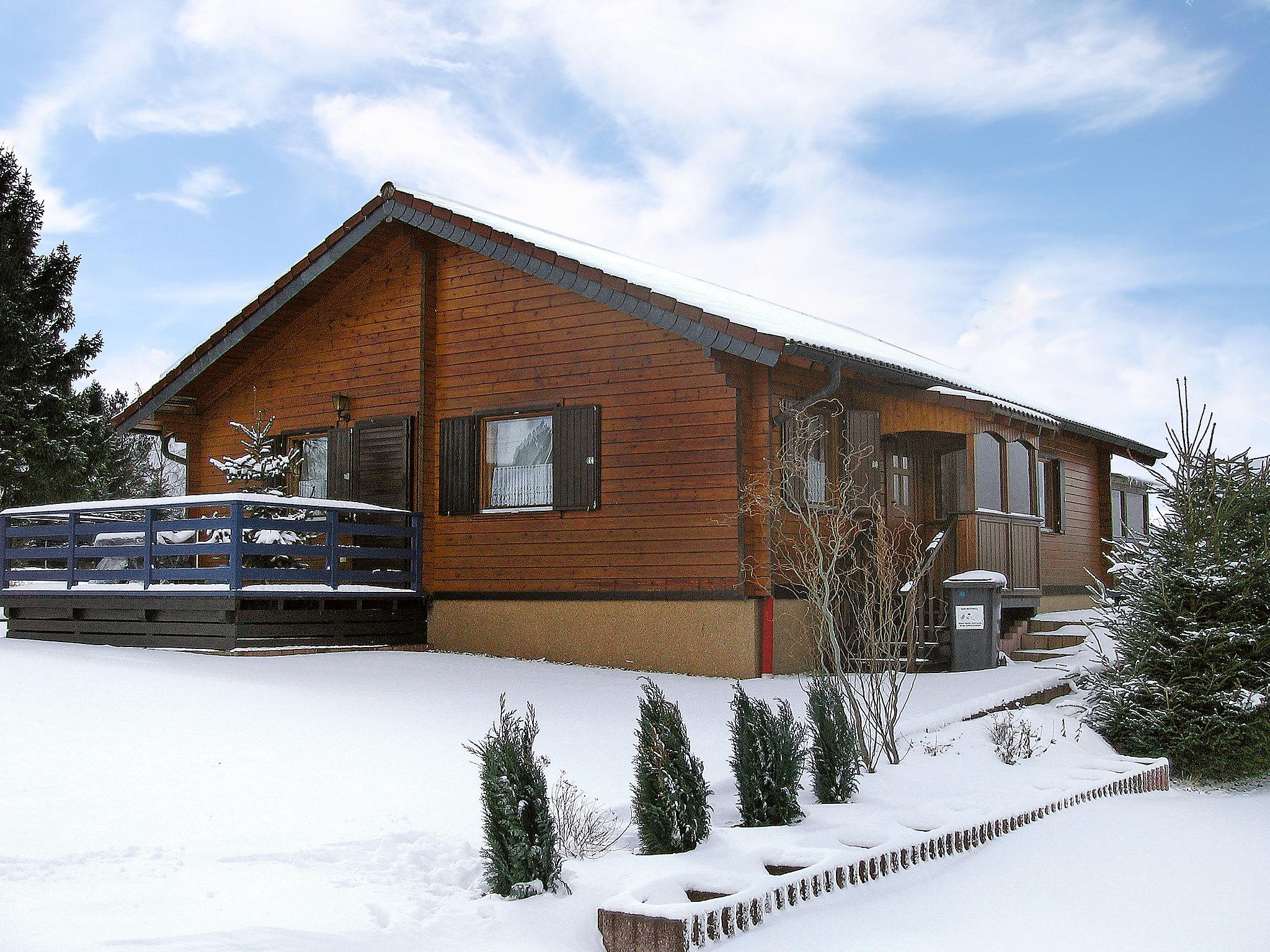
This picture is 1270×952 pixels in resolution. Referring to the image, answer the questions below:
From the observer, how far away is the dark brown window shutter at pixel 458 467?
13.7 meters

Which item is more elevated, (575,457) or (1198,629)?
(575,457)

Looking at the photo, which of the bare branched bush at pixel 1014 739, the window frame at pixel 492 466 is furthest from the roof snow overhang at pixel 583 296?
the bare branched bush at pixel 1014 739

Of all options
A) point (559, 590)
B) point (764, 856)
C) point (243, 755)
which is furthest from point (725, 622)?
point (764, 856)

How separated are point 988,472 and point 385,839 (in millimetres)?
11086

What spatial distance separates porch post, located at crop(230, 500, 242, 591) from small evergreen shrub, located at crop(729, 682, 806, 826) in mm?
7349

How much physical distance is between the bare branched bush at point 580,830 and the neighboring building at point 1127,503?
18.5m

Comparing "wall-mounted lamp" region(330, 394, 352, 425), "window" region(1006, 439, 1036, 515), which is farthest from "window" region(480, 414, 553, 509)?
"window" region(1006, 439, 1036, 515)

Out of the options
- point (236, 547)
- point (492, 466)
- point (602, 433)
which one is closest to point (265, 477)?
point (236, 547)

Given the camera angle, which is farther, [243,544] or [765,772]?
[243,544]

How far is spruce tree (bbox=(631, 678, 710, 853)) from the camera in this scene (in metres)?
5.53

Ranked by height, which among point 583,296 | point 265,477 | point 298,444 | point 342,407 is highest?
point 583,296

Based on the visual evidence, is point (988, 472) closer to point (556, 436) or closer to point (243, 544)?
point (556, 436)

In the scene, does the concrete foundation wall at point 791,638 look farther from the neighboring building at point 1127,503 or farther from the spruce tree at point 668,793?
the neighboring building at point 1127,503

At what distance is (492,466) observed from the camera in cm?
1374
